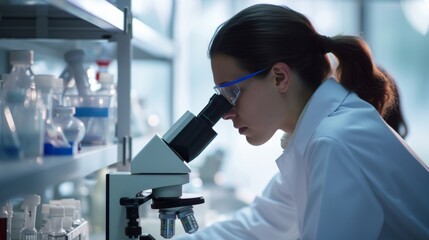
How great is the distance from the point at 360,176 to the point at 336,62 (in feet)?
1.67

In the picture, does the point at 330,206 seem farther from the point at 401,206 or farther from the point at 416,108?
the point at 416,108

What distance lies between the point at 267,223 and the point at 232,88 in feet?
1.92

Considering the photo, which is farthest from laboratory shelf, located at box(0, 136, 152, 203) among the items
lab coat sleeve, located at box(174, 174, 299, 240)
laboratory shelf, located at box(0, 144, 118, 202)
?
lab coat sleeve, located at box(174, 174, 299, 240)

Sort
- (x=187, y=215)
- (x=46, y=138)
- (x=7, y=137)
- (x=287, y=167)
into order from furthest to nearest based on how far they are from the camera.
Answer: (x=287, y=167) < (x=187, y=215) < (x=46, y=138) < (x=7, y=137)

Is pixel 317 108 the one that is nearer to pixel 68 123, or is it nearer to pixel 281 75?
pixel 281 75

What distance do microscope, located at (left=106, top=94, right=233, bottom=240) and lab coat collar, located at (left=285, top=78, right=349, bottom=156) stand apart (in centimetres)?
31

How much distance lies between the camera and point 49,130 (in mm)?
1244

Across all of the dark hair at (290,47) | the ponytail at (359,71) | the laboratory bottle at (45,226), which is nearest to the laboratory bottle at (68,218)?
the laboratory bottle at (45,226)

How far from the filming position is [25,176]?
927 mm

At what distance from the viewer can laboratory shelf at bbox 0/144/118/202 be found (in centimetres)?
88

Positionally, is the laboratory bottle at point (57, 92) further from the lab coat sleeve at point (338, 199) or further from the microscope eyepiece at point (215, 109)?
the lab coat sleeve at point (338, 199)

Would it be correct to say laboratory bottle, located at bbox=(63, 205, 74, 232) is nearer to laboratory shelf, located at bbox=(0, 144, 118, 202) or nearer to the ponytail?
laboratory shelf, located at bbox=(0, 144, 118, 202)

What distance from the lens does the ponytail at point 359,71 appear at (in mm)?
1646

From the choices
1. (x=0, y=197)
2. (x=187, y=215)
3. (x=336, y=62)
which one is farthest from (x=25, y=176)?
(x=336, y=62)
